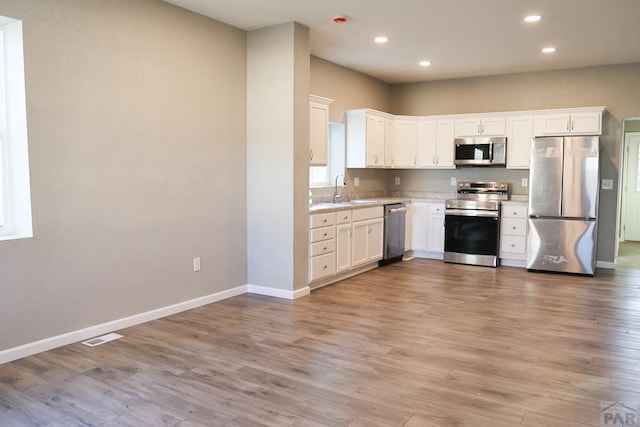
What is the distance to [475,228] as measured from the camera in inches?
269

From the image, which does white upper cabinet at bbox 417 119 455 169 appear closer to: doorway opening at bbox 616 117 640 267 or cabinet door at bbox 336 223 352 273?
cabinet door at bbox 336 223 352 273

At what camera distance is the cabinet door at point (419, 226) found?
735cm

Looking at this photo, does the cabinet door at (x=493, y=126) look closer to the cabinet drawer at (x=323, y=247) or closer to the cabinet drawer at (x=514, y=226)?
the cabinet drawer at (x=514, y=226)

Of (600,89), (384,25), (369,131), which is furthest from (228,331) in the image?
(600,89)

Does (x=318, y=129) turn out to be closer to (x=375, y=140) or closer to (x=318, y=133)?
(x=318, y=133)

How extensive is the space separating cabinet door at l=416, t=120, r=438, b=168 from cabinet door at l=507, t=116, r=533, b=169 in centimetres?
105

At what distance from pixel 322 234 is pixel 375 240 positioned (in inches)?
51.9

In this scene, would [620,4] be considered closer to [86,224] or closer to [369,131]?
[369,131]

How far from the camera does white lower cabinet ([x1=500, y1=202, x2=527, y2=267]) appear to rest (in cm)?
663

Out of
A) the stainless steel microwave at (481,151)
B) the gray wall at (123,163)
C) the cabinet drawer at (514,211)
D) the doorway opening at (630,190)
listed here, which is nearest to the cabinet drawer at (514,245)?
the cabinet drawer at (514,211)

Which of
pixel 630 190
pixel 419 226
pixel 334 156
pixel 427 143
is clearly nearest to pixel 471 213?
pixel 419 226

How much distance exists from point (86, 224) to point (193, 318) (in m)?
1.23

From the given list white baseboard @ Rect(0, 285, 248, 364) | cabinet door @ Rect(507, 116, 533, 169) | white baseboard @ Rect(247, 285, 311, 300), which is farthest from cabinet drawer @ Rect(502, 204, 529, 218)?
white baseboard @ Rect(0, 285, 248, 364)

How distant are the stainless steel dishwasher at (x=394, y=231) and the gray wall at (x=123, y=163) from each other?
2324mm
